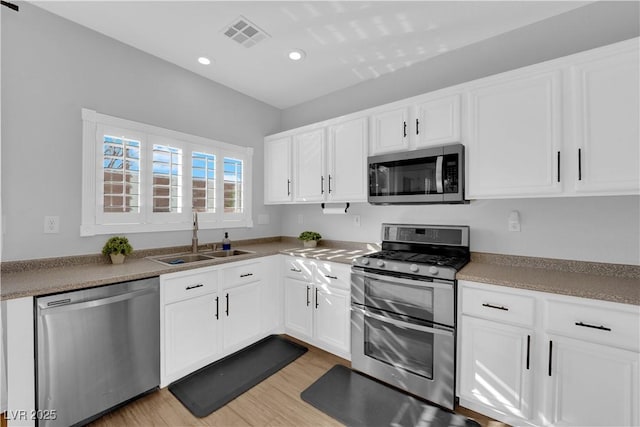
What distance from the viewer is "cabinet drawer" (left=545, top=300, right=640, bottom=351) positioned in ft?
4.47

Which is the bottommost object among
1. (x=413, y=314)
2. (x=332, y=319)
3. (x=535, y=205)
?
(x=332, y=319)

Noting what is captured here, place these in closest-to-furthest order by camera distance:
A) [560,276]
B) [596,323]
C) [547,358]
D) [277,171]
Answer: [596,323] < [547,358] < [560,276] < [277,171]

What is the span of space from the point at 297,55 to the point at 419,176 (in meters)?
1.60

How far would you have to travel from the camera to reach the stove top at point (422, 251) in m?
1.97

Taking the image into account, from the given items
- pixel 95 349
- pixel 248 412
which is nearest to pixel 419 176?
pixel 248 412

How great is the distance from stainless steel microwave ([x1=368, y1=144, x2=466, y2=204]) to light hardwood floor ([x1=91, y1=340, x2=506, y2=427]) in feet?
5.15

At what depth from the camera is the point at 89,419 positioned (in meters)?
1.69

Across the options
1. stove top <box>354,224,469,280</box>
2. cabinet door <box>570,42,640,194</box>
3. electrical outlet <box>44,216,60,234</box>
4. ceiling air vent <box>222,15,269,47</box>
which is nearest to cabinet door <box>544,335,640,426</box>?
stove top <box>354,224,469,280</box>

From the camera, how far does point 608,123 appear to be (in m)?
1.58

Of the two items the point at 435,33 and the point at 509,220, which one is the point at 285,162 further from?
the point at 509,220

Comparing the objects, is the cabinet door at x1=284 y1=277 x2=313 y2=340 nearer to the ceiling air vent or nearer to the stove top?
the stove top

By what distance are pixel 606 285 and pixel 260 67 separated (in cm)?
321

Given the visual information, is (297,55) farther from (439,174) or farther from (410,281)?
(410,281)

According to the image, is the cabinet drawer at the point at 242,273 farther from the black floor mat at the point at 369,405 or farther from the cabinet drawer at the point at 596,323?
the cabinet drawer at the point at 596,323
